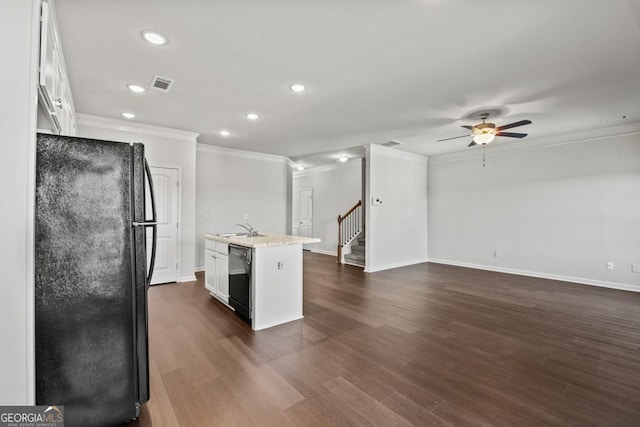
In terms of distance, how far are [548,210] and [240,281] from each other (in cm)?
611

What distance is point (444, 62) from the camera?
2773mm

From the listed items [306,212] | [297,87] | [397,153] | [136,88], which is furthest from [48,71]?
[306,212]

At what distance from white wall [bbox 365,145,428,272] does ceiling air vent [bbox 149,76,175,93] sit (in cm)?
411

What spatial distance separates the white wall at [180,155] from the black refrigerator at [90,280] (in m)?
3.70

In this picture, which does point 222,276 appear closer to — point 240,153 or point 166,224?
point 166,224

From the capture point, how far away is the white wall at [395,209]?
6281 millimetres

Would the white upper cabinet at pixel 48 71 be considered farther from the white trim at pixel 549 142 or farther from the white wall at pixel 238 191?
the white trim at pixel 549 142

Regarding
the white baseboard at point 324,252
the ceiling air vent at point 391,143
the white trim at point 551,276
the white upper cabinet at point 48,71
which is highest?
the ceiling air vent at point 391,143

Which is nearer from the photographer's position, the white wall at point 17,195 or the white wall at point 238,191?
the white wall at point 17,195

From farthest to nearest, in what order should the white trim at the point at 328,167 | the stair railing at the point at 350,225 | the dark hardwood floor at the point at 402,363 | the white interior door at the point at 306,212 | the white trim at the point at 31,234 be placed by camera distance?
the white interior door at the point at 306,212
the white trim at the point at 328,167
the stair railing at the point at 350,225
the dark hardwood floor at the point at 402,363
the white trim at the point at 31,234

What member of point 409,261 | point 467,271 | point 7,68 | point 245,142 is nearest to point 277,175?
point 245,142

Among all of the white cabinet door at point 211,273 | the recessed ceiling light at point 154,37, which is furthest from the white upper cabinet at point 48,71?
the white cabinet door at point 211,273

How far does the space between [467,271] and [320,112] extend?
16.2ft

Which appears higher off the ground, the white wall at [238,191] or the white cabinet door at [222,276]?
the white wall at [238,191]
